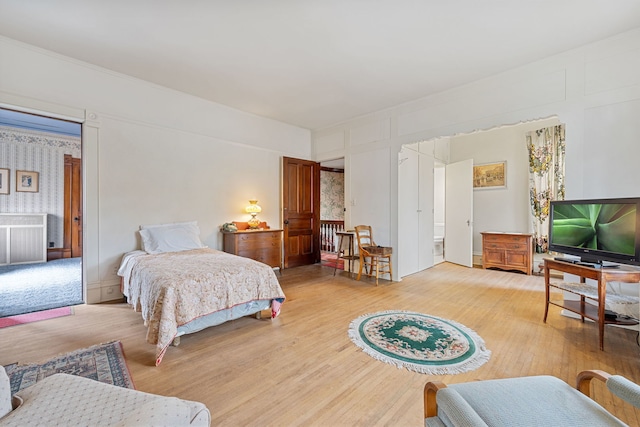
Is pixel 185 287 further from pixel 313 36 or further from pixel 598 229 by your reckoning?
pixel 598 229

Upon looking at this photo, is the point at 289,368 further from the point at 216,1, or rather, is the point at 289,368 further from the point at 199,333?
the point at 216,1

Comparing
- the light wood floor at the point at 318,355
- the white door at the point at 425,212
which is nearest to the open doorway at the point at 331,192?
the white door at the point at 425,212

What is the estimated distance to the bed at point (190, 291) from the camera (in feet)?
7.45

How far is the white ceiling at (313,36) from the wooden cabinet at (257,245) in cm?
235

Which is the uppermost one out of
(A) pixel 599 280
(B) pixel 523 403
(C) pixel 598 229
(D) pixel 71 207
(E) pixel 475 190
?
(E) pixel 475 190

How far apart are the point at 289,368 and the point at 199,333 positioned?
116cm

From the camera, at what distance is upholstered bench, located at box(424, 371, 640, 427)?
96 cm

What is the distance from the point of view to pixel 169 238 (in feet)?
12.5

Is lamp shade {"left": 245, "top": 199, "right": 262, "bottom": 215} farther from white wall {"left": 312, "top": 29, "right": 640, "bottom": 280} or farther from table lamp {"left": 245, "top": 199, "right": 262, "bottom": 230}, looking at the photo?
white wall {"left": 312, "top": 29, "right": 640, "bottom": 280}

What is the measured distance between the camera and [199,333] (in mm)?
2699

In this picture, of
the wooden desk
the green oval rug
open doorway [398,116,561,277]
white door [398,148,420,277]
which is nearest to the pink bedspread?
the green oval rug

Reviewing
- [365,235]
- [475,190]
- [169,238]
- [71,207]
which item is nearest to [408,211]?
[365,235]

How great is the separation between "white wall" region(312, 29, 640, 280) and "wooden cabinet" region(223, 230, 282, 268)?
321 cm

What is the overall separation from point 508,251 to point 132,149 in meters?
6.80
